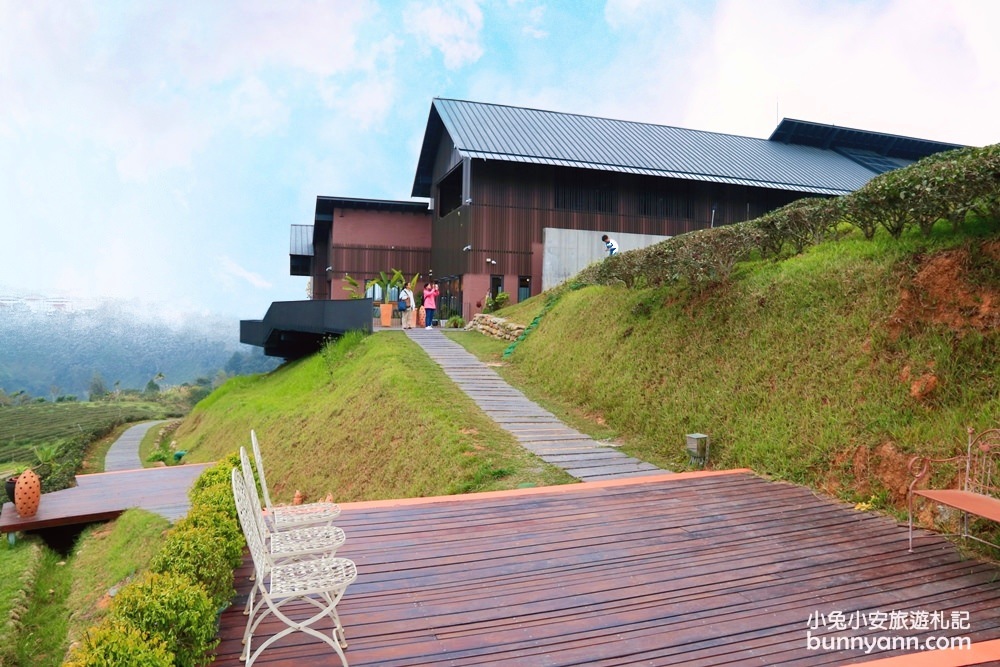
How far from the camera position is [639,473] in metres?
7.52

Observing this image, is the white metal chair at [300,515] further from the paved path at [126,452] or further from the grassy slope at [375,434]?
the paved path at [126,452]

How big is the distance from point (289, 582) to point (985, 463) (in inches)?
205

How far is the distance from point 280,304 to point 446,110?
9.29m

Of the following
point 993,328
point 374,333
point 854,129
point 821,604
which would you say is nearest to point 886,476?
point 993,328

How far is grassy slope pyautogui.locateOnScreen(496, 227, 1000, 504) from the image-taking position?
5.82 metres

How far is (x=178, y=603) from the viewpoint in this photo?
295 cm

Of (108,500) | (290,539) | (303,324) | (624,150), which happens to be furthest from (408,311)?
(290,539)

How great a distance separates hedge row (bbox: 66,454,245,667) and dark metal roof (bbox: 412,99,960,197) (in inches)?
700

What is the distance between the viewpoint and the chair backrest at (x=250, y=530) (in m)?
3.16

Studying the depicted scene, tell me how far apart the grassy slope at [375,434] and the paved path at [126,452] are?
317cm

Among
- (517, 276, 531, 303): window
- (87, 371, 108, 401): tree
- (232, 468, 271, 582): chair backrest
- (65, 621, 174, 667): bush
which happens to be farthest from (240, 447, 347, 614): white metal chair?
(87, 371, 108, 401): tree

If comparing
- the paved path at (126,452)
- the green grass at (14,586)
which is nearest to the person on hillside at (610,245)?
the paved path at (126,452)

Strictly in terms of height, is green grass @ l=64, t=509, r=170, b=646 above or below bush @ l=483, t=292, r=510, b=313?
below

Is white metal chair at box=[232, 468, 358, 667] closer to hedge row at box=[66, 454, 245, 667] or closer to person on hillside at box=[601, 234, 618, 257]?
hedge row at box=[66, 454, 245, 667]
